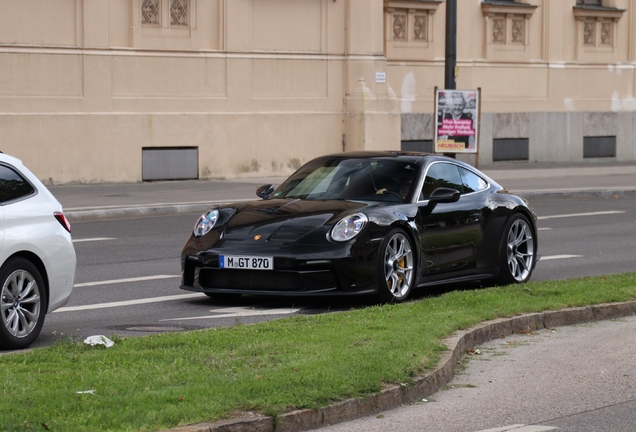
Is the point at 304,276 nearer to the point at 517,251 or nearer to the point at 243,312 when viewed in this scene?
the point at 243,312

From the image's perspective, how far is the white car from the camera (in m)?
8.41

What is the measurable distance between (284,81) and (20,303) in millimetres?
19974

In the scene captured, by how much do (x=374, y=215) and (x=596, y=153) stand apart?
25.9 metres

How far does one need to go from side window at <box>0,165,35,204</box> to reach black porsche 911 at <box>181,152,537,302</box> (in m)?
2.11

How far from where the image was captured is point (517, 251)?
12.3m

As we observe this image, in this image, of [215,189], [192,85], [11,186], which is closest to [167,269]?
[11,186]

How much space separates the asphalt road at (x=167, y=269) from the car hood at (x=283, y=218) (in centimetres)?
65

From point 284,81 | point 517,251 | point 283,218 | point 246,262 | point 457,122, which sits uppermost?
point 284,81

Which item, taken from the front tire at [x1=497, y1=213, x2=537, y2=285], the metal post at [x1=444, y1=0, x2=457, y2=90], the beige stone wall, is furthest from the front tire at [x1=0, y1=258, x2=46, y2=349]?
the metal post at [x1=444, y1=0, x2=457, y2=90]

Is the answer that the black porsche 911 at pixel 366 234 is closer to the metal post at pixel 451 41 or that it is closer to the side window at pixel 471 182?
the side window at pixel 471 182

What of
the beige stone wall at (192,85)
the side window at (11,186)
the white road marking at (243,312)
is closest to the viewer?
the side window at (11,186)

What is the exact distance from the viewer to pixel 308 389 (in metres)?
6.52

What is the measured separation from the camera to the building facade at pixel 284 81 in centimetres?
2447

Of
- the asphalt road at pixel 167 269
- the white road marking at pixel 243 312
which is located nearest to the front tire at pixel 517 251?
the asphalt road at pixel 167 269
